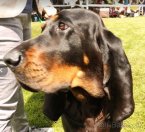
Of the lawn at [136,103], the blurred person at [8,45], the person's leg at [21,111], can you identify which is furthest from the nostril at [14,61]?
the lawn at [136,103]

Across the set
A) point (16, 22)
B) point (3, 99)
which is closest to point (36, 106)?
point (3, 99)

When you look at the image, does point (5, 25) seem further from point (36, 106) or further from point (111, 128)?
point (36, 106)

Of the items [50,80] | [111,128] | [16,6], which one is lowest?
[111,128]

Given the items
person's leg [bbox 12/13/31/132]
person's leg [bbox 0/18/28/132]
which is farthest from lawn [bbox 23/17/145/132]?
person's leg [bbox 0/18/28/132]

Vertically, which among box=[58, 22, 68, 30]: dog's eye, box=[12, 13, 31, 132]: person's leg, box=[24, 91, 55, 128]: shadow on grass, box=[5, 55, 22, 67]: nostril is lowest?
box=[24, 91, 55, 128]: shadow on grass

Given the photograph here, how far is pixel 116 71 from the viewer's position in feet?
5.61

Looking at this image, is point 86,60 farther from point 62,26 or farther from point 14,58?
point 14,58

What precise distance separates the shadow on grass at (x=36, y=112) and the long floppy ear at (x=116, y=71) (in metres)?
1.73

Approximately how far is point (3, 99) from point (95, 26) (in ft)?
3.42

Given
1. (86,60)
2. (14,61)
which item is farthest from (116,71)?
(14,61)

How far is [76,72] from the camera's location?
1.68 metres

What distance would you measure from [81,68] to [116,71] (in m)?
0.30

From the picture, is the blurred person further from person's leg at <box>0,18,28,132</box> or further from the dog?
the dog

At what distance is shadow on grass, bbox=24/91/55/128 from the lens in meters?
3.25
